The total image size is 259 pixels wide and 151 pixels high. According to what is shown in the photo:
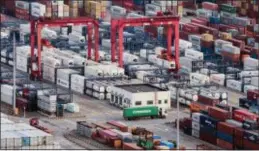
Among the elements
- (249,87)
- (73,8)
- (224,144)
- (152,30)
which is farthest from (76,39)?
(224,144)

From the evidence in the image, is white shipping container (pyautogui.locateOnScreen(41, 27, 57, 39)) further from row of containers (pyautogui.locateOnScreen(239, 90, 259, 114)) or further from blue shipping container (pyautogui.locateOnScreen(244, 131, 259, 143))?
blue shipping container (pyautogui.locateOnScreen(244, 131, 259, 143))

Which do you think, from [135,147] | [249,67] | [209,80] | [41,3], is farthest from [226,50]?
[135,147]

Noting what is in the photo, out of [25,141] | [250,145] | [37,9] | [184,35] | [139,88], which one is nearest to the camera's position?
[25,141]

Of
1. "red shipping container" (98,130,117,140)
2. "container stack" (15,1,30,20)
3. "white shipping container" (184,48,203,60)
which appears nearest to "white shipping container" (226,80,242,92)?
"white shipping container" (184,48,203,60)

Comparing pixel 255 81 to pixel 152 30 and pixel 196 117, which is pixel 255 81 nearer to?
pixel 196 117

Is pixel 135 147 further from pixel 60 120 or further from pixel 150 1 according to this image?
pixel 150 1

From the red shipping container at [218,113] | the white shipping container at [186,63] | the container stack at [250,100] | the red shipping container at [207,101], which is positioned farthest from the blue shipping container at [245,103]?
the white shipping container at [186,63]
